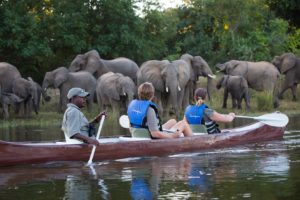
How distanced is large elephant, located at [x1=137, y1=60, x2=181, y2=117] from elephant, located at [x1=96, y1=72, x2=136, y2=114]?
734 mm

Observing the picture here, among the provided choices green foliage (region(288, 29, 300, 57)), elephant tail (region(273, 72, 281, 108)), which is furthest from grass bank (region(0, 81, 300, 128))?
green foliage (region(288, 29, 300, 57))

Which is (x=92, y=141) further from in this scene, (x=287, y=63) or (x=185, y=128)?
(x=287, y=63)

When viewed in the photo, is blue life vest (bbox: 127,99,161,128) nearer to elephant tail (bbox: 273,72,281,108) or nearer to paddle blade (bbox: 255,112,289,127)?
paddle blade (bbox: 255,112,289,127)

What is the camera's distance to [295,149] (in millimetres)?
17797

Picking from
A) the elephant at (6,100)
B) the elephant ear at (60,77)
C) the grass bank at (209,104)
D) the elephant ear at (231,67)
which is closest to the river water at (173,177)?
the grass bank at (209,104)

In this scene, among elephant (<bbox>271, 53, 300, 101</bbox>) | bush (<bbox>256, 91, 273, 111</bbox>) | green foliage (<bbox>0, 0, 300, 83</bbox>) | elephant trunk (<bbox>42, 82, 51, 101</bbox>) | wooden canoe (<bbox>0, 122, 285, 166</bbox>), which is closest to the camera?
wooden canoe (<bbox>0, 122, 285, 166</bbox>)

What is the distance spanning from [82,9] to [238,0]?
11484 millimetres

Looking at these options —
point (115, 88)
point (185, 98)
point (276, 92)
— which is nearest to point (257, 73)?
point (276, 92)

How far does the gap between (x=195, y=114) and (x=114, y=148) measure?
252 centimetres

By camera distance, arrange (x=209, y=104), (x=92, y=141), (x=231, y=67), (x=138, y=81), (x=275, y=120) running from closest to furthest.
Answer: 1. (x=92, y=141)
2. (x=275, y=120)
3. (x=138, y=81)
4. (x=209, y=104)
5. (x=231, y=67)

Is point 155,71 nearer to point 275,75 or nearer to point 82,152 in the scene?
point 275,75

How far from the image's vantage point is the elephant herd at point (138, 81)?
32.6 metres

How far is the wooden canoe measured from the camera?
15.7 m

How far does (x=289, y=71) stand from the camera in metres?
39.6
